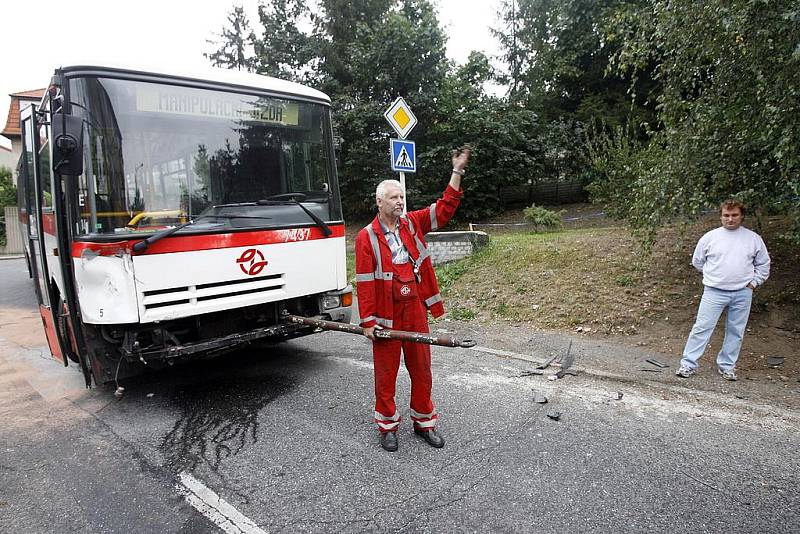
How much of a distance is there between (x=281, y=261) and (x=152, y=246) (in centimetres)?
110

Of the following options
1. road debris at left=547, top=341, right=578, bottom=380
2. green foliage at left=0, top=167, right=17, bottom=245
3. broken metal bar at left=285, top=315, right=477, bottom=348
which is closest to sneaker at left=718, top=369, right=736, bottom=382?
road debris at left=547, top=341, right=578, bottom=380

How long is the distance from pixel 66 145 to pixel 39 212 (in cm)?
163

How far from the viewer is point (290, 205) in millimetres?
4840

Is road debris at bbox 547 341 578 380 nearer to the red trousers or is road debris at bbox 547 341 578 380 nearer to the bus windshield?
the red trousers

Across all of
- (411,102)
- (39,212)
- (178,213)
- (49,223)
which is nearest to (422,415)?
(178,213)

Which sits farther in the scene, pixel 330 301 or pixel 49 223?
pixel 330 301

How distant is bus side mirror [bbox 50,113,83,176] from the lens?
11.8 feet

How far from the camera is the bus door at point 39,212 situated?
462cm

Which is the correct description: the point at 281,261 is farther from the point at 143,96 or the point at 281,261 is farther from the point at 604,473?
the point at 604,473

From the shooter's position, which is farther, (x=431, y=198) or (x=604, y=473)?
(x=431, y=198)

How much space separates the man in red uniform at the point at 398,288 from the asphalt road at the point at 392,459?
10.0 inches

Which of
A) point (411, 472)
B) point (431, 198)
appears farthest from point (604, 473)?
point (431, 198)

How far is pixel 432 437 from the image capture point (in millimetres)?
3631

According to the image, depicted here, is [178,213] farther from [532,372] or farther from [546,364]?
[546,364]
